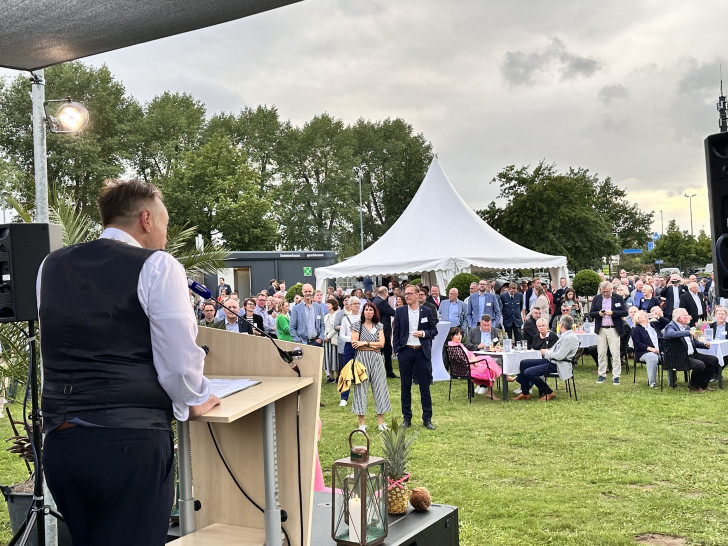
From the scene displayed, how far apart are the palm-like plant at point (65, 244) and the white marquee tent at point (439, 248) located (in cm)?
1291

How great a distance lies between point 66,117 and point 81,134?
3217 centimetres

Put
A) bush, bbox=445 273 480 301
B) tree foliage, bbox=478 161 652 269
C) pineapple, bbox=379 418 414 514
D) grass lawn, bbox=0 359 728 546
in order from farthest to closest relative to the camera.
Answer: tree foliage, bbox=478 161 652 269, bush, bbox=445 273 480 301, grass lawn, bbox=0 359 728 546, pineapple, bbox=379 418 414 514

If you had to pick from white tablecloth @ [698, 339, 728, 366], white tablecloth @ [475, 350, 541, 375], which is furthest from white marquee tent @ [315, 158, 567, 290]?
white tablecloth @ [698, 339, 728, 366]

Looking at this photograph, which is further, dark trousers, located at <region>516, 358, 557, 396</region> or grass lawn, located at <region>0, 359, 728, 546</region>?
dark trousers, located at <region>516, 358, 557, 396</region>

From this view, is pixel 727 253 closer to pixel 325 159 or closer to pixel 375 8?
pixel 375 8

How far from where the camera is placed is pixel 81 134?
34438 mm

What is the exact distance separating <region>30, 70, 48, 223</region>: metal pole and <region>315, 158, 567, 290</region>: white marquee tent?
49.8 ft

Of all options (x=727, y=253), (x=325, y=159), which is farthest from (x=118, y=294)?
(x=325, y=159)

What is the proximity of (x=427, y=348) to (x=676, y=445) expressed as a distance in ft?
10.3

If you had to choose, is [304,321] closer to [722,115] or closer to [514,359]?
[514,359]

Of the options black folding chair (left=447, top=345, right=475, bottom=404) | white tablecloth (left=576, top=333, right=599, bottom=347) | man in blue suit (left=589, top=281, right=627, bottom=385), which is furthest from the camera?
white tablecloth (left=576, top=333, right=599, bottom=347)

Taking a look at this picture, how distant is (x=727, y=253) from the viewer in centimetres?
371

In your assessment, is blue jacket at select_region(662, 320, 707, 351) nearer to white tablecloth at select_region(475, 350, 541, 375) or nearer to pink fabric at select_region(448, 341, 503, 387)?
white tablecloth at select_region(475, 350, 541, 375)

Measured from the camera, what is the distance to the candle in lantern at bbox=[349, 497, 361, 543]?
353cm
